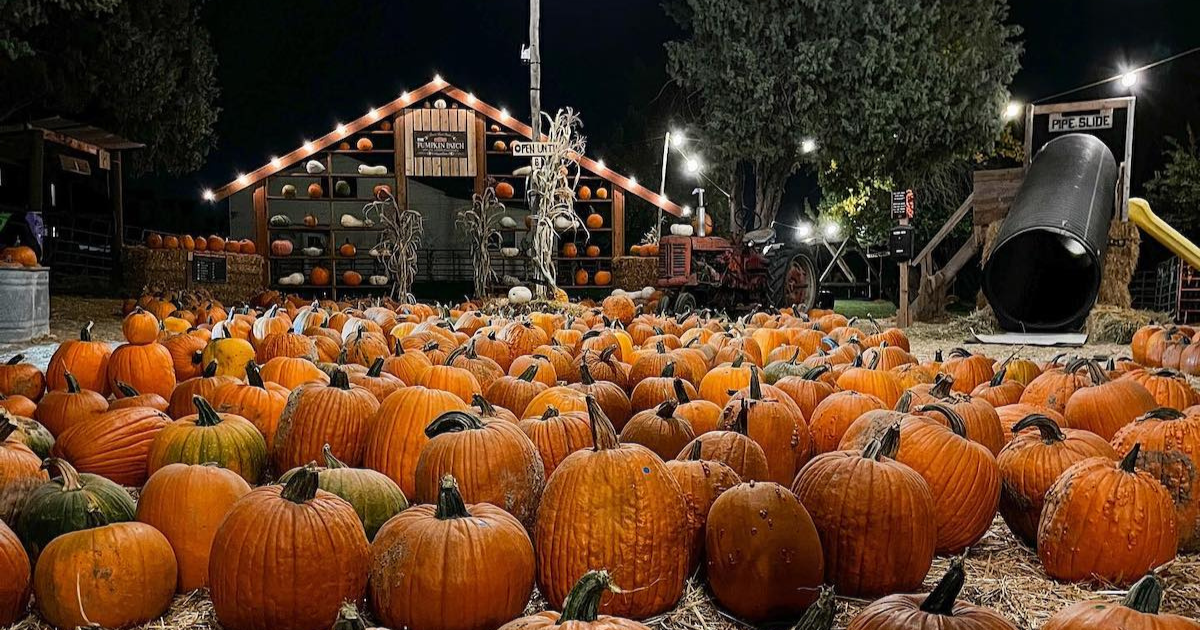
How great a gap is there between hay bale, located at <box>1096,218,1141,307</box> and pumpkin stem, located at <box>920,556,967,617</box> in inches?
386

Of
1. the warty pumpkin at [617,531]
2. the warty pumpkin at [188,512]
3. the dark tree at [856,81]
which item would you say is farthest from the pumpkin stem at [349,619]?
the dark tree at [856,81]

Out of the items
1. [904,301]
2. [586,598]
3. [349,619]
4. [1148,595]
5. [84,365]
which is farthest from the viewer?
[904,301]

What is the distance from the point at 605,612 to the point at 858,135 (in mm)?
16724

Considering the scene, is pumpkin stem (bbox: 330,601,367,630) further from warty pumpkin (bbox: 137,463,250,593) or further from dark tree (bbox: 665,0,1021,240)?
dark tree (bbox: 665,0,1021,240)

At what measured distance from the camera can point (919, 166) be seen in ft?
57.8

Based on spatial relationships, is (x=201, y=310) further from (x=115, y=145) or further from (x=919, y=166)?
(x=919, y=166)

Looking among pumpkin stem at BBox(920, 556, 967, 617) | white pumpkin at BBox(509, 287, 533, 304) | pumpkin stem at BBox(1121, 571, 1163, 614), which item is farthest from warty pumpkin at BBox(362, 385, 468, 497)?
white pumpkin at BBox(509, 287, 533, 304)

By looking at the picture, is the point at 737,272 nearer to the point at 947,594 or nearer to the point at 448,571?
the point at 448,571

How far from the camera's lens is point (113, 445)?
278 cm

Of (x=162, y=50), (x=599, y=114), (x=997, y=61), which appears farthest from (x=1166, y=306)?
(x=599, y=114)

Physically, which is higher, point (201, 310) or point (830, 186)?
point (830, 186)

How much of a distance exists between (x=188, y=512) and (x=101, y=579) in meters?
0.32

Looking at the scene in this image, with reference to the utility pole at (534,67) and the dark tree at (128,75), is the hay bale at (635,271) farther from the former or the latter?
the dark tree at (128,75)

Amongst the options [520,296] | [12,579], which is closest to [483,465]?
[12,579]
